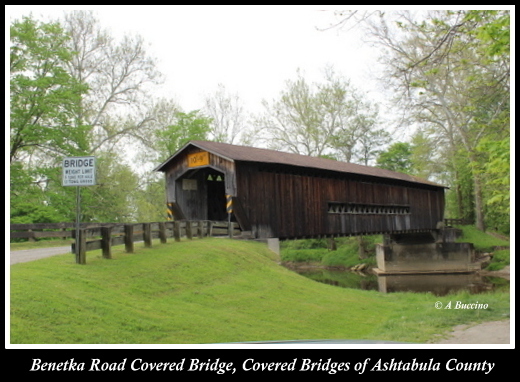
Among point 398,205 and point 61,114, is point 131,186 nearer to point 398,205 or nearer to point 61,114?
point 61,114

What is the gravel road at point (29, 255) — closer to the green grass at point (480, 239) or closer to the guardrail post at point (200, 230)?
the guardrail post at point (200, 230)

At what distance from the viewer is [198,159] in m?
17.5

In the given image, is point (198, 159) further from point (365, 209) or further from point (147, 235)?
point (365, 209)

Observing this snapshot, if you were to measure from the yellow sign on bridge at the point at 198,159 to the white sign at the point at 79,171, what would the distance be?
8.27m

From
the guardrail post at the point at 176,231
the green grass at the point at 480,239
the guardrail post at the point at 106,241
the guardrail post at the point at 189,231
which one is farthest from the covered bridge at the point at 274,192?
the green grass at the point at 480,239

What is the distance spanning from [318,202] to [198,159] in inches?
213

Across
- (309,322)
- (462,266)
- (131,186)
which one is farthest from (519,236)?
(462,266)

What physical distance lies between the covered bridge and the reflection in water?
3.06 metres

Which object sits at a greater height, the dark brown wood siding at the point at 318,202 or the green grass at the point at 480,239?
the dark brown wood siding at the point at 318,202

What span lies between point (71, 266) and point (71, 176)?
5.58 feet

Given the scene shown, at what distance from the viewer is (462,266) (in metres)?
29.7

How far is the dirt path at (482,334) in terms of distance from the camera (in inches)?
279

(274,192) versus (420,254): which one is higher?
(274,192)

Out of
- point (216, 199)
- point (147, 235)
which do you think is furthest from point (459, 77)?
point (147, 235)
